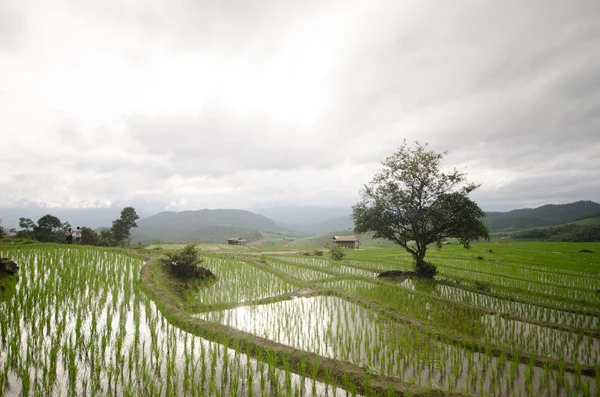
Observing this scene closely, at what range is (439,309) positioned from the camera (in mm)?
10734

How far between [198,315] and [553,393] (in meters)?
9.21

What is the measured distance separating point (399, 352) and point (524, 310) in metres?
8.25

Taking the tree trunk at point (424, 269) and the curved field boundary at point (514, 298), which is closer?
the curved field boundary at point (514, 298)

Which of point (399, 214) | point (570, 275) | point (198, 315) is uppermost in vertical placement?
point (399, 214)

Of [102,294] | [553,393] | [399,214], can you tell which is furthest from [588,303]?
[102,294]

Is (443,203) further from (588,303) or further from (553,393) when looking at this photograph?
(553,393)

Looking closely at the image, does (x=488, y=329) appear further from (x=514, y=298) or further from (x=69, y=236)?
(x=69, y=236)

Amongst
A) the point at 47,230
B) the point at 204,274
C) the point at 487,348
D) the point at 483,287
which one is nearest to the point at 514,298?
the point at 483,287

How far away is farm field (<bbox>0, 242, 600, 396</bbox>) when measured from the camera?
5.06 meters

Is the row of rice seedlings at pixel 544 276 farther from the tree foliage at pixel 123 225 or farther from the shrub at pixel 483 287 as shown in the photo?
the tree foliage at pixel 123 225

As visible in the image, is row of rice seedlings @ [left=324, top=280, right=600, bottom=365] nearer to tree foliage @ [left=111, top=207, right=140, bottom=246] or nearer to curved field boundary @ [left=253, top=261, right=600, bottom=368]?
curved field boundary @ [left=253, top=261, right=600, bottom=368]

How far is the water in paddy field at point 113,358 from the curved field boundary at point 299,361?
18 cm

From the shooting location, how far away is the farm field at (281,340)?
5062 mm

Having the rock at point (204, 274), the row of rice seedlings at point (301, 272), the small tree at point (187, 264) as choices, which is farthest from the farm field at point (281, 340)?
the row of rice seedlings at point (301, 272)
